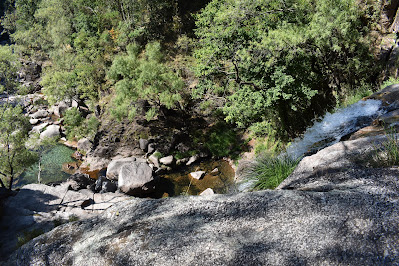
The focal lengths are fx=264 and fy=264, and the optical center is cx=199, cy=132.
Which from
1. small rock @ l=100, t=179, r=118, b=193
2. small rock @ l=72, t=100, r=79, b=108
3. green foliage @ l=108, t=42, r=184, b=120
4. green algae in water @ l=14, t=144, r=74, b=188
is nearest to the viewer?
small rock @ l=100, t=179, r=118, b=193

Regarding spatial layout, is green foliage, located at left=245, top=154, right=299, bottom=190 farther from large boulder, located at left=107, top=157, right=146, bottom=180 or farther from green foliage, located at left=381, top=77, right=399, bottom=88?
large boulder, located at left=107, top=157, right=146, bottom=180

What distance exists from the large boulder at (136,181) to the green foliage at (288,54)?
226 inches

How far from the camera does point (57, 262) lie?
423 cm

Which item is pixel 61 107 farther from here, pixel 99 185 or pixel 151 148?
pixel 99 185

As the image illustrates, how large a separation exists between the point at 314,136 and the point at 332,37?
179 inches

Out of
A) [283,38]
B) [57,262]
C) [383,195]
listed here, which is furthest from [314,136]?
[57,262]

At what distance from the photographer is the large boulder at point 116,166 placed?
16000 mm

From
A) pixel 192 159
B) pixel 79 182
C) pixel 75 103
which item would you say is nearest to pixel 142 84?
pixel 192 159

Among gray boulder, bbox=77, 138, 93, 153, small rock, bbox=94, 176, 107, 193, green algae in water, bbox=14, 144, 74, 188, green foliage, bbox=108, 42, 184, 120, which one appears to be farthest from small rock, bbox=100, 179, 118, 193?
gray boulder, bbox=77, 138, 93, 153

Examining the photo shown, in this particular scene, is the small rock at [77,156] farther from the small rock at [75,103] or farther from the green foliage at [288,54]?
the green foliage at [288,54]

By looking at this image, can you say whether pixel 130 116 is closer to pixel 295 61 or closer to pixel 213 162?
pixel 213 162

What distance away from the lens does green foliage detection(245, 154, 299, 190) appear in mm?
7262

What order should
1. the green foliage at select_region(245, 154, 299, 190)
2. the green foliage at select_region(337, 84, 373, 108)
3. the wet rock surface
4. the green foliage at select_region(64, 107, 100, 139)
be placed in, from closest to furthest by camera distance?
the green foliage at select_region(245, 154, 299, 190), the wet rock surface, the green foliage at select_region(337, 84, 373, 108), the green foliage at select_region(64, 107, 100, 139)

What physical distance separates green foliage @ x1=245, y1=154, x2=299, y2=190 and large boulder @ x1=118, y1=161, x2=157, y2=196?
24.5 feet
